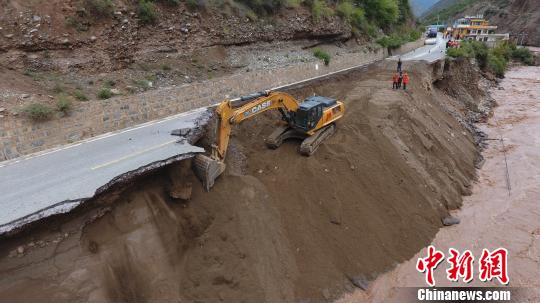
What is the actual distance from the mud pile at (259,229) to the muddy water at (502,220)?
45 cm

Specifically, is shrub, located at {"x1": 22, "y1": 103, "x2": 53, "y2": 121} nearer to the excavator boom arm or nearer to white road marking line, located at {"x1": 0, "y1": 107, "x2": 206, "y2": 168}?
white road marking line, located at {"x1": 0, "y1": 107, "x2": 206, "y2": 168}

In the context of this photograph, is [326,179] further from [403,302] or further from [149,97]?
[149,97]

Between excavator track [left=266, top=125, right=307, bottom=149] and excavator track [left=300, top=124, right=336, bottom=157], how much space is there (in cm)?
42

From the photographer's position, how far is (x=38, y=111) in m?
10.5

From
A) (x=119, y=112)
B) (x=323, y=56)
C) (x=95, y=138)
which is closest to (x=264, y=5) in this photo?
(x=323, y=56)

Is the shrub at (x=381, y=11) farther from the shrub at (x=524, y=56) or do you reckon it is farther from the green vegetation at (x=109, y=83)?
the shrub at (x=524, y=56)

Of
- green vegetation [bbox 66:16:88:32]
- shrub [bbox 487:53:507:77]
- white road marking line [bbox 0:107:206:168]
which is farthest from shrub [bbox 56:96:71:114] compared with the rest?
shrub [bbox 487:53:507:77]

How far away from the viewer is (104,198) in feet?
26.5

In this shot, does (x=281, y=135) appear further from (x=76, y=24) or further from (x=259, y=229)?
(x=76, y=24)

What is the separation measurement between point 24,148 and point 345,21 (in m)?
25.0

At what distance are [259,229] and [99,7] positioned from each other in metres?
12.4

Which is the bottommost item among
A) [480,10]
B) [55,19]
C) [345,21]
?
[480,10]

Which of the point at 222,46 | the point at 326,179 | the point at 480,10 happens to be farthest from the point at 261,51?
the point at 480,10

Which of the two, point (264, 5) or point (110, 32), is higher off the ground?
point (264, 5)
